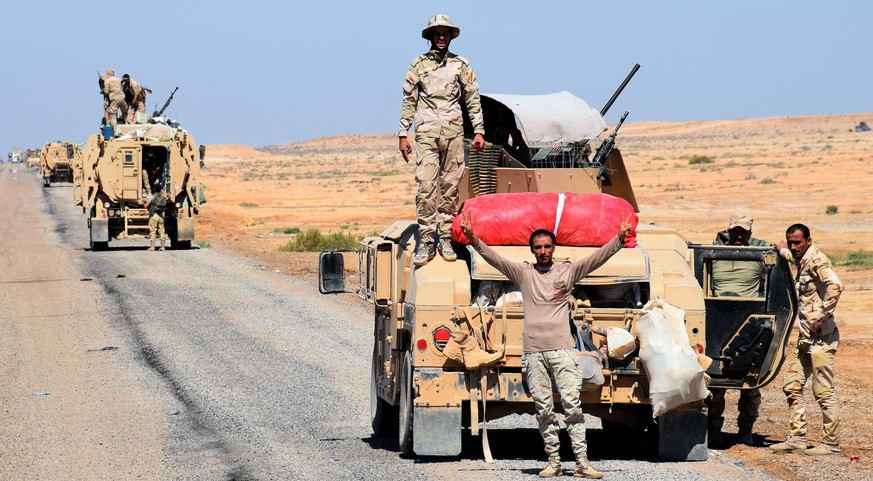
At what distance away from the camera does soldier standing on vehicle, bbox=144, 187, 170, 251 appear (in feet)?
108

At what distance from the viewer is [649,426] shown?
32.6 feet

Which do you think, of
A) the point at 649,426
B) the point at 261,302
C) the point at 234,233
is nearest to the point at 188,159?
the point at 234,233

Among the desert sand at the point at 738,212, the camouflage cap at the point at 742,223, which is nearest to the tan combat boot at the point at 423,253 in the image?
the camouflage cap at the point at 742,223

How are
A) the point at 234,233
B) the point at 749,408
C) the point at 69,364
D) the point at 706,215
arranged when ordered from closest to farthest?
the point at 749,408
the point at 69,364
the point at 234,233
the point at 706,215

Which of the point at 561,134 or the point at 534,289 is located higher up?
the point at 561,134

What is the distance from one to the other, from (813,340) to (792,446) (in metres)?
0.82

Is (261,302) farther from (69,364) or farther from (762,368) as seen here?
(762,368)

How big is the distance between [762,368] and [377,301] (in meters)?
3.05

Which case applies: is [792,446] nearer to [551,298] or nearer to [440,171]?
[551,298]

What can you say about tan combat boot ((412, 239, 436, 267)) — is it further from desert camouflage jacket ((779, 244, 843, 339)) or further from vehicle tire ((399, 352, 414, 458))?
desert camouflage jacket ((779, 244, 843, 339))

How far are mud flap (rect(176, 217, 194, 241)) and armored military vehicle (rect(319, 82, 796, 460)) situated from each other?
21793 millimetres

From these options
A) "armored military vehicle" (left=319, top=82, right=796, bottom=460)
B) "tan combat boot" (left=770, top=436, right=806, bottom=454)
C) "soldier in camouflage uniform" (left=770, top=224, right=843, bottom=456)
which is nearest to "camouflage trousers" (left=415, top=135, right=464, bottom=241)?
"armored military vehicle" (left=319, top=82, right=796, bottom=460)

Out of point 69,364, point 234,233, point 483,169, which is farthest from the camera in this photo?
point 234,233

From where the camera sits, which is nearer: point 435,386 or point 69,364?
point 435,386
